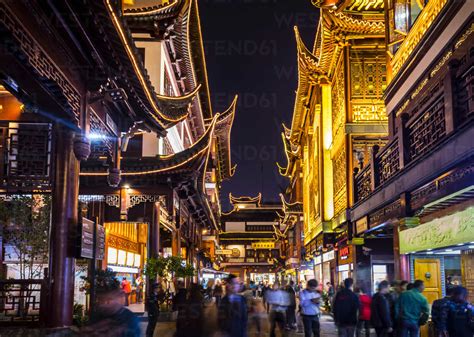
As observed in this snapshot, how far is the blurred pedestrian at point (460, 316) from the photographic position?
8211 millimetres

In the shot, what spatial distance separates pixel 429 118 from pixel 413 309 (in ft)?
11.5

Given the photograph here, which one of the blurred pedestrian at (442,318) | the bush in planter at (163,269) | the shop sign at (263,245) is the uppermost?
the shop sign at (263,245)

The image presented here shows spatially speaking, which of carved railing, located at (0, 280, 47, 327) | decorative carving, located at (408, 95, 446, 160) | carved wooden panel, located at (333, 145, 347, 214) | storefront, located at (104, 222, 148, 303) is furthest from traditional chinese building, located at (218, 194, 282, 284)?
carved railing, located at (0, 280, 47, 327)

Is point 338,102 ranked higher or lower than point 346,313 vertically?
higher

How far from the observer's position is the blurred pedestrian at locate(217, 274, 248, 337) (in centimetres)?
891

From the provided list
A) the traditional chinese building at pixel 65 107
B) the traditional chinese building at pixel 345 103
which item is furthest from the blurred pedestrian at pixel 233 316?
the traditional chinese building at pixel 345 103

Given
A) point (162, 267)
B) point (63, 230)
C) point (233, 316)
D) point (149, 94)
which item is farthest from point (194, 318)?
point (162, 267)

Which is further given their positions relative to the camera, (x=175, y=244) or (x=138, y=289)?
(x=138, y=289)

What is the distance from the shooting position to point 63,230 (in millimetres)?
10430

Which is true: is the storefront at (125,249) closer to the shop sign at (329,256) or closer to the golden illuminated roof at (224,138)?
the shop sign at (329,256)

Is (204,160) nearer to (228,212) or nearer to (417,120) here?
(417,120)

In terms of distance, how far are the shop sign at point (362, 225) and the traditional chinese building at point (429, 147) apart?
34.5 inches

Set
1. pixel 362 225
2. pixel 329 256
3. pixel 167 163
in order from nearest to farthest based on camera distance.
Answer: pixel 362 225
pixel 167 163
pixel 329 256

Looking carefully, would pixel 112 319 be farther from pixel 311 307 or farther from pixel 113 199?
pixel 113 199
